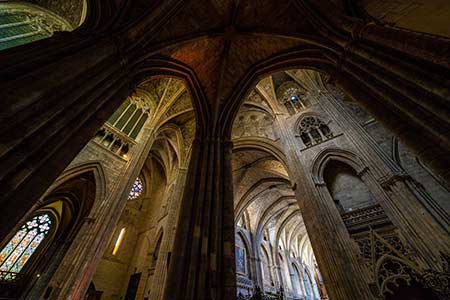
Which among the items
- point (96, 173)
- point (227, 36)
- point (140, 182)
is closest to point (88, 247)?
point (96, 173)

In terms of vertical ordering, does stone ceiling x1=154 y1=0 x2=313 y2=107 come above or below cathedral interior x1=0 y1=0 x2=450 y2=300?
above

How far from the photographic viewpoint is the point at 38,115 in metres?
2.26

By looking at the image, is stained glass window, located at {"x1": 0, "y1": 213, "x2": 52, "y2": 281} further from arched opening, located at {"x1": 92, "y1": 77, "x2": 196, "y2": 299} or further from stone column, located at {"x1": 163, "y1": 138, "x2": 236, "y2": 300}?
stone column, located at {"x1": 163, "y1": 138, "x2": 236, "y2": 300}

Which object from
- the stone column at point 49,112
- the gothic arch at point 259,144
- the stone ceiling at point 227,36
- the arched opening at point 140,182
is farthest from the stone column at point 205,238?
the gothic arch at point 259,144

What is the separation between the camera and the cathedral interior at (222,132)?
7.99 ft

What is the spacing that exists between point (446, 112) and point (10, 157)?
17.4 feet

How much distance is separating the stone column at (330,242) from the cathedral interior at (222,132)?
0.15ft

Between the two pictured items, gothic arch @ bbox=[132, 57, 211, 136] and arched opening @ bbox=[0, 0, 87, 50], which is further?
arched opening @ bbox=[0, 0, 87, 50]

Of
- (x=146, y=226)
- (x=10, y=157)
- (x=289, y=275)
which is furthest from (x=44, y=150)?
(x=289, y=275)

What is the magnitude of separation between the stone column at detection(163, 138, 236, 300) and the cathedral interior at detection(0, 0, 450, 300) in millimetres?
27

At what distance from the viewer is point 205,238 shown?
3441mm

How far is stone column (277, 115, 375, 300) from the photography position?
470 centimetres

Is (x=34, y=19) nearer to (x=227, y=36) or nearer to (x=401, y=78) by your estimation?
(x=227, y=36)

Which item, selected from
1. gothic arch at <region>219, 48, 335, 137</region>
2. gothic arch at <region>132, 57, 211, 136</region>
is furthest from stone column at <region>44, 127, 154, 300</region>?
gothic arch at <region>219, 48, 335, 137</region>
